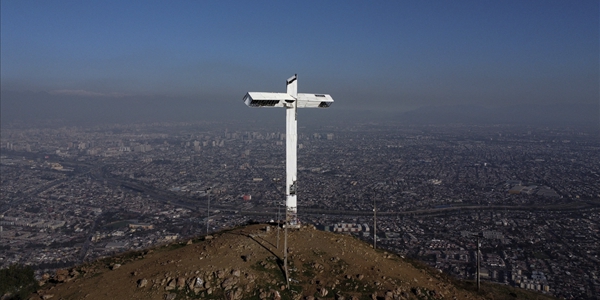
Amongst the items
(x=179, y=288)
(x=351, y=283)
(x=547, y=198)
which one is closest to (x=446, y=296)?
(x=351, y=283)

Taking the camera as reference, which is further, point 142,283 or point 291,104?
point 291,104

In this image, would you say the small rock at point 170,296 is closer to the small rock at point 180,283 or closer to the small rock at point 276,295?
the small rock at point 180,283

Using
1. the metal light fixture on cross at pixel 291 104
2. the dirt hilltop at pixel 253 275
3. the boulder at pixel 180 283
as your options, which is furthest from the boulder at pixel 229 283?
the metal light fixture on cross at pixel 291 104

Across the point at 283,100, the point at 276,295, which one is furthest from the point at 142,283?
the point at 283,100

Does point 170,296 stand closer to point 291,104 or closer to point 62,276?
point 62,276

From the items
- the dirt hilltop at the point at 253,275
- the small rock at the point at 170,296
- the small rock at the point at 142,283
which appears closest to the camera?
the small rock at the point at 170,296

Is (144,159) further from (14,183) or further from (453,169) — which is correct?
(453,169)

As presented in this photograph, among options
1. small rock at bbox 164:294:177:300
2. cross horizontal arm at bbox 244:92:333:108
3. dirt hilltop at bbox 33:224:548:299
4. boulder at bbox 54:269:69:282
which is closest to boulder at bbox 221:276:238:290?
dirt hilltop at bbox 33:224:548:299
